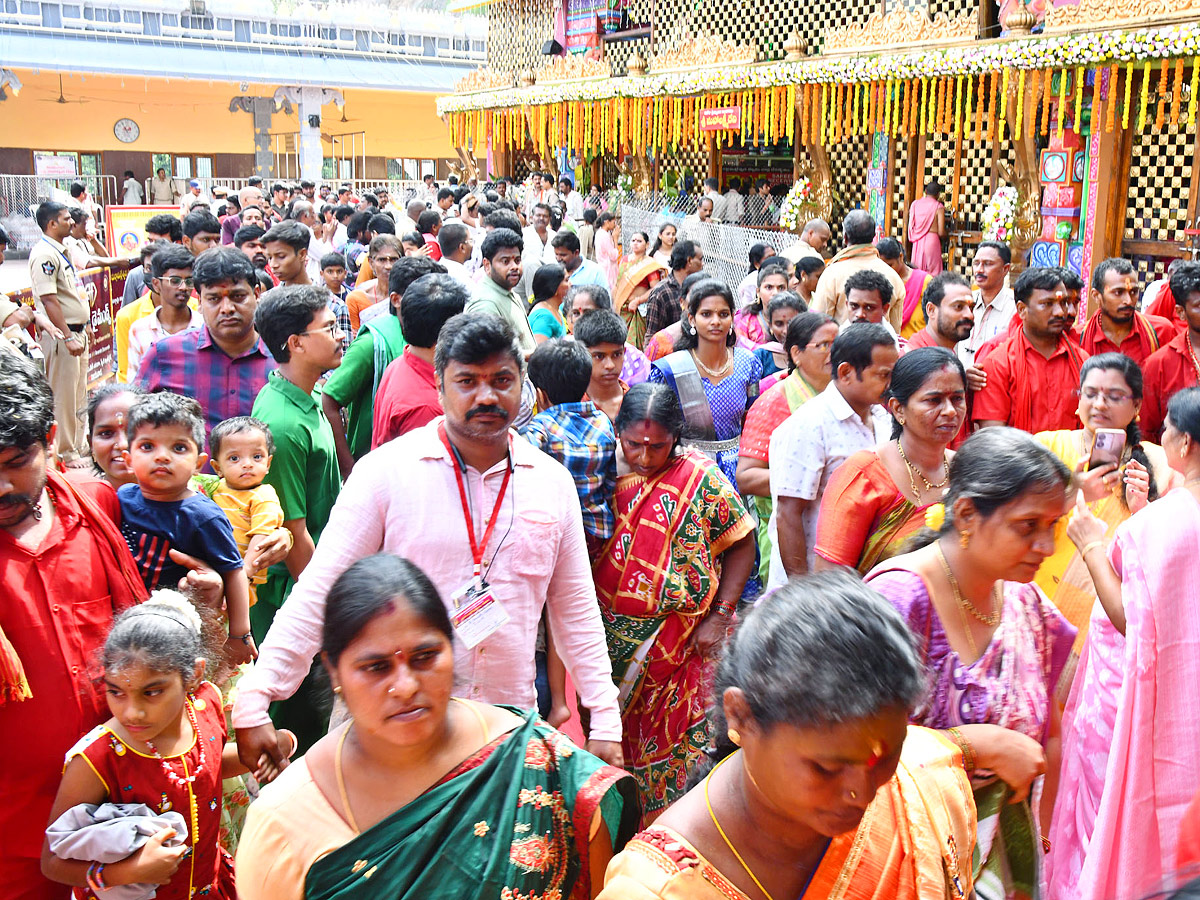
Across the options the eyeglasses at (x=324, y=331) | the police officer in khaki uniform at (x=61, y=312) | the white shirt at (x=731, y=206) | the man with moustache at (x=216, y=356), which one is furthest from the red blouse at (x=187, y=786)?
the white shirt at (x=731, y=206)

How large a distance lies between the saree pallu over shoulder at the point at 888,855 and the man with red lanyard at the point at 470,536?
3.43 ft

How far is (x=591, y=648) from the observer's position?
2713 millimetres

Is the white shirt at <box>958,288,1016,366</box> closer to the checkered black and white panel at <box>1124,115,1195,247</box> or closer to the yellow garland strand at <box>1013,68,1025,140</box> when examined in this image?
the yellow garland strand at <box>1013,68,1025,140</box>

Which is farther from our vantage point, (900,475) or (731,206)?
(731,206)

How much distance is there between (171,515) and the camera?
2961 mm

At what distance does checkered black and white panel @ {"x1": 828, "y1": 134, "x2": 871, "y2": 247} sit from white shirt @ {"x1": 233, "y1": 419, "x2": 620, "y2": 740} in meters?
12.6

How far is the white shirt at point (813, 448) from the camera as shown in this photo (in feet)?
11.6

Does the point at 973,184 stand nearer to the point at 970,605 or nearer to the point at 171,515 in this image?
the point at 970,605

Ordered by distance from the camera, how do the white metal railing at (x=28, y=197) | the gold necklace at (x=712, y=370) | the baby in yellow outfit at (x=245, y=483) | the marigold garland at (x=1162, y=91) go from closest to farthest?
the baby in yellow outfit at (x=245, y=483)
the gold necklace at (x=712, y=370)
the marigold garland at (x=1162, y=91)
the white metal railing at (x=28, y=197)

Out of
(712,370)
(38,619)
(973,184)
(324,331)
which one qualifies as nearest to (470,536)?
(38,619)

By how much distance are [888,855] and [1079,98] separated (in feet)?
32.1

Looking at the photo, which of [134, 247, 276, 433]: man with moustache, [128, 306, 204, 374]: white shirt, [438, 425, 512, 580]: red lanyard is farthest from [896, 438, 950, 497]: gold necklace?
[128, 306, 204, 374]: white shirt

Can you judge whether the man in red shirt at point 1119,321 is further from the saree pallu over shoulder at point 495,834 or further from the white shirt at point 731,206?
the white shirt at point 731,206

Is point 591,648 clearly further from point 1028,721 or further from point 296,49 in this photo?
point 296,49
